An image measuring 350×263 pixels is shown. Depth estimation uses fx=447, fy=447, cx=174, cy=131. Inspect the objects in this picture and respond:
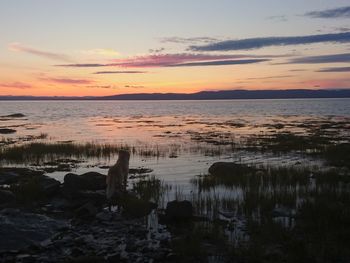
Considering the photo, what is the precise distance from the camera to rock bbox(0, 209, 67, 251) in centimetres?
1057

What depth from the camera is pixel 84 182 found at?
16688 millimetres

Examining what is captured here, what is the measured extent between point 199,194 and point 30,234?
697 centimetres

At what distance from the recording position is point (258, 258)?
9.39m

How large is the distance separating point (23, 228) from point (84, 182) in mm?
5422

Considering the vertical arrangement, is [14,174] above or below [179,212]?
below

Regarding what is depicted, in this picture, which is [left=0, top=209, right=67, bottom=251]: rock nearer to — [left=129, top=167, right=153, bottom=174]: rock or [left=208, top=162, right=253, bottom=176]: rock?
[left=129, top=167, right=153, bottom=174]: rock

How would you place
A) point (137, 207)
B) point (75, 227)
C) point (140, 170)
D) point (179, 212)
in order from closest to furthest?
point (75, 227) < point (179, 212) < point (137, 207) < point (140, 170)

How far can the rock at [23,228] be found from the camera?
10.6 m

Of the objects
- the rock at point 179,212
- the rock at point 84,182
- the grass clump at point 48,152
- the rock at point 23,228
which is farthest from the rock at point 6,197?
the grass clump at point 48,152

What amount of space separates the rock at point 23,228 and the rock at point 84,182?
11.5 ft

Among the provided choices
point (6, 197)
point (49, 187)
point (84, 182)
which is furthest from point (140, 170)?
point (6, 197)

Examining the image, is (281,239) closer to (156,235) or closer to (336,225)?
(336,225)

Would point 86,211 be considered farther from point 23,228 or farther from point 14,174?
point 14,174

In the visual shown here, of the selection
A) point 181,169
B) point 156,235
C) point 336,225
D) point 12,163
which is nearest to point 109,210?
point 156,235
